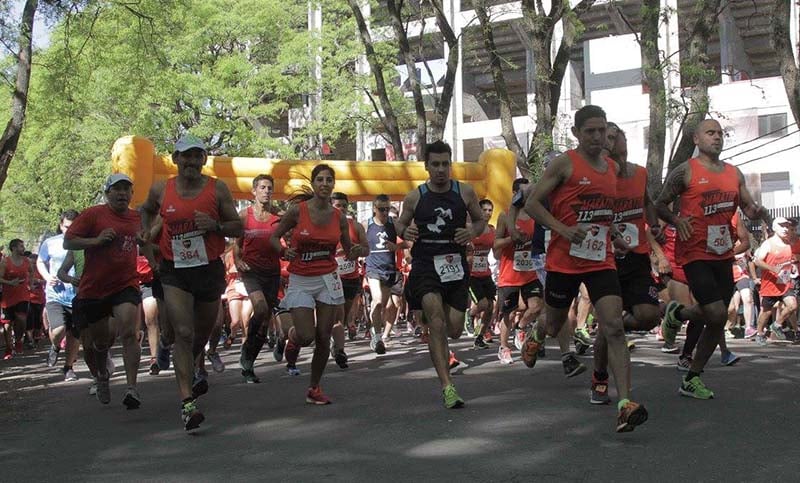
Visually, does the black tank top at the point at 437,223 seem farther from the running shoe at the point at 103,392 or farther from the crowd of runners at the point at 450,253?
the running shoe at the point at 103,392

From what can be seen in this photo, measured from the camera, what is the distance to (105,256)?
9.23 meters

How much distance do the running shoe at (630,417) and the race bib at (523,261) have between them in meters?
5.77

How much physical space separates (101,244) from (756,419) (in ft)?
17.0

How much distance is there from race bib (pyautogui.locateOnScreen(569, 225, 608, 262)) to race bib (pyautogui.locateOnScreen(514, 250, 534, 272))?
16.1 feet

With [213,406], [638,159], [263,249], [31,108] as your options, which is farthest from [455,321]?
[638,159]

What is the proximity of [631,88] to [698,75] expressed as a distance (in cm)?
2496

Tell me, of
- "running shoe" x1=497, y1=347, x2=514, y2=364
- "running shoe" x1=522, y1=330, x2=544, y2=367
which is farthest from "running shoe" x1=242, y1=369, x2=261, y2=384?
"running shoe" x1=522, y1=330, x2=544, y2=367

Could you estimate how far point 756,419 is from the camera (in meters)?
7.33

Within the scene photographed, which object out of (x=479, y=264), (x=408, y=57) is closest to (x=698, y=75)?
(x=479, y=264)

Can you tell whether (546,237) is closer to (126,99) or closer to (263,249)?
(263,249)

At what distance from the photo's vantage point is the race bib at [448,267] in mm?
8438

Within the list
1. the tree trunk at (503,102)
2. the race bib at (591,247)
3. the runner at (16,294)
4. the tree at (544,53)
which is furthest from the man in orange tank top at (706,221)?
the runner at (16,294)

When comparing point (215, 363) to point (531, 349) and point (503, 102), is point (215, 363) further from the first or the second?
point (503, 102)

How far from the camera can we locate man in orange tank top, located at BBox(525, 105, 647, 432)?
7.14 m
